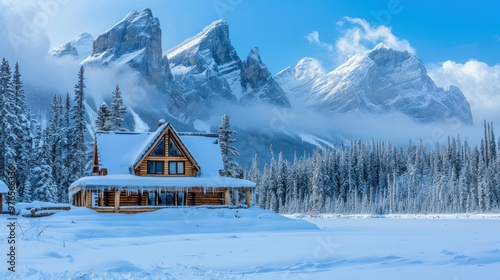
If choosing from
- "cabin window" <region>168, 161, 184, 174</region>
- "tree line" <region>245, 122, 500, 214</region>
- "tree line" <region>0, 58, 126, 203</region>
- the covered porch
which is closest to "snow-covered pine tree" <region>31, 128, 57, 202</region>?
"tree line" <region>0, 58, 126, 203</region>

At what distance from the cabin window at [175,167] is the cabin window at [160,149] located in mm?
1003

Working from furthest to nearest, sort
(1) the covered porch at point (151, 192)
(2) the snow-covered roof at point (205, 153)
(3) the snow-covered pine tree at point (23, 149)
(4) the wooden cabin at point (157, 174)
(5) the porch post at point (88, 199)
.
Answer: (3) the snow-covered pine tree at point (23, 149), (2) the snow-covered roof at point (205, 153), (4) the wooden cabin at point (157, 174), (5) the porch post at point (88, 199), (1) the covered porch at point (151, 192)

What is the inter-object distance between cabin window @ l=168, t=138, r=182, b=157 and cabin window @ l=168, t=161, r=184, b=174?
0.66 meters

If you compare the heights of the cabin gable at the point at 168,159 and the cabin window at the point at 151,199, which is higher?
the cabin gable at the point at 168,159

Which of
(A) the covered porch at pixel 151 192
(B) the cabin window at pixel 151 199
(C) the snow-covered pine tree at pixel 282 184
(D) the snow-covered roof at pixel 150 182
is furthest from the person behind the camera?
(C) the snow-covered pine tree at pixel 282 184

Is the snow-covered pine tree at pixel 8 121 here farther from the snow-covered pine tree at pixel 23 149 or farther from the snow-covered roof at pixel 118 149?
the snow-covered roof at pixel 118 149

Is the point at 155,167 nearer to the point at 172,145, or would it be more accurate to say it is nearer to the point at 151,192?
the point at 151,192

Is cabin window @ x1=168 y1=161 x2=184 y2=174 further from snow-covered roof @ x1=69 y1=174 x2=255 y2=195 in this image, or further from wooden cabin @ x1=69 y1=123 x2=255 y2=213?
snow-covered roof @ x1=69 y1=174 x2=255 y2=195

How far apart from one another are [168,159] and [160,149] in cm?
104

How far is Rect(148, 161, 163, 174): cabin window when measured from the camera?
43031 millimetres

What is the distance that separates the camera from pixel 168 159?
4338 centimetres

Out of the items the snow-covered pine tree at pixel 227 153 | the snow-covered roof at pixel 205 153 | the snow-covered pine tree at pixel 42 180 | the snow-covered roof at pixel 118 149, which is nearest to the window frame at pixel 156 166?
the snow-covered roof at pixel 118 149

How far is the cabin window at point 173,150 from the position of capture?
4359 centimetres

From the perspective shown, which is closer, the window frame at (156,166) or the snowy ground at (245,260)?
the snowy ground at (245,260)
